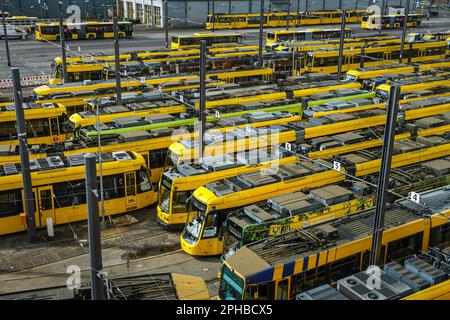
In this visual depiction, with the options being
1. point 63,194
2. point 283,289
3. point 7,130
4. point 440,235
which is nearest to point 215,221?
point 283,289

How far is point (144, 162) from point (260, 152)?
193 inches

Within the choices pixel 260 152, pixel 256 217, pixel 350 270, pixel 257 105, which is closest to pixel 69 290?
pixel 256 217

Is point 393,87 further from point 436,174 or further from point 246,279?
point 436,174

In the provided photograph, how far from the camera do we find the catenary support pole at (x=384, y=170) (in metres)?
12.4

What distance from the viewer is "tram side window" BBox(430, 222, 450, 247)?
16047mm

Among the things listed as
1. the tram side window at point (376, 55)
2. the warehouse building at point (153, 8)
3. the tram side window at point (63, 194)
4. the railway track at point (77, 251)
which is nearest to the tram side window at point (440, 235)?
the railway track at point (77, 251)

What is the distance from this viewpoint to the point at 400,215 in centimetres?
1608

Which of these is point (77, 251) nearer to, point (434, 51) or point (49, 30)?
point (434, 51)

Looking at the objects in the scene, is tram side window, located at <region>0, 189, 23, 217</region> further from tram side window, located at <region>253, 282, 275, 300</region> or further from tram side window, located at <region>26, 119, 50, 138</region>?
tram side window, located at <region>253, 282, 275, 300</region>

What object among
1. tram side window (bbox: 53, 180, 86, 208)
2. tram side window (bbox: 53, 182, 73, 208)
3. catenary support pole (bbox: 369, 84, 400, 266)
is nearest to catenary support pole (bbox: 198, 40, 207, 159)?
tram side window (bbox: 53, 180, 86, 208)

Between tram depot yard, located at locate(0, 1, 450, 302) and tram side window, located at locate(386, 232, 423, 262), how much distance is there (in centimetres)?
4

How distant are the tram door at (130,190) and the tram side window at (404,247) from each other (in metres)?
10.8

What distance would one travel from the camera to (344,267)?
1455 centimetres

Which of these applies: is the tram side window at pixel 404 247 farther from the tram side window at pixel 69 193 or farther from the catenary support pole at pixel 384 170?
the tram side window at pixel 69 193
